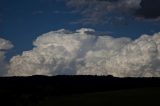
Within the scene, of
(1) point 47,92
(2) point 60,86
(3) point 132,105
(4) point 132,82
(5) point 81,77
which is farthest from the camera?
(5) point 81,77

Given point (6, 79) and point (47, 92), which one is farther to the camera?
point (6, 79)

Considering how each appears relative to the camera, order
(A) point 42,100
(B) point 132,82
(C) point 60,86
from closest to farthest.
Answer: (A) point 42,100, (C) point 60,86, (B) point 132,82

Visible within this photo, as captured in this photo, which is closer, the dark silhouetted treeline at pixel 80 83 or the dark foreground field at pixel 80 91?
the dark foreground field at pixel 80 91

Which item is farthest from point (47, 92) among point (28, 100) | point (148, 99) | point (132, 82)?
point (132, 82)

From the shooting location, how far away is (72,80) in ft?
577

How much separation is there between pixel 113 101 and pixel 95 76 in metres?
84.8

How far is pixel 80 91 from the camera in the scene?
151 metres

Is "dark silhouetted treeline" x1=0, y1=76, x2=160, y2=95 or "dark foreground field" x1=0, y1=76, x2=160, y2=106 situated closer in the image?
"dark foreground field" x1=0, y1=76, x2=160, y2=106

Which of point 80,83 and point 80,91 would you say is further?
point 80,83

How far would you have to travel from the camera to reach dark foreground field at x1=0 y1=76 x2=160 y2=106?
104m

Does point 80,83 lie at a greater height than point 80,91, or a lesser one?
greater

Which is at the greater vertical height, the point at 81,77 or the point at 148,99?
the point at 81,77

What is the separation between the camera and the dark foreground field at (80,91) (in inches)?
4112

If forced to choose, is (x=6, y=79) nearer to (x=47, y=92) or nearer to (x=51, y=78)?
(x=51, y=78)
